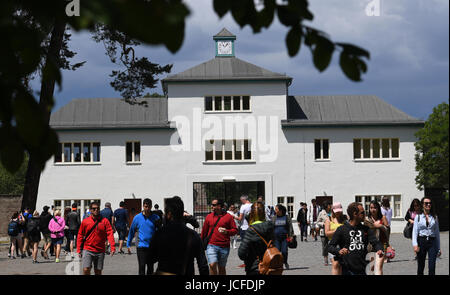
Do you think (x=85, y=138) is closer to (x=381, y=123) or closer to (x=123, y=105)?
(x=123, y=105)

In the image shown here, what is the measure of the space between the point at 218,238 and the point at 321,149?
2943 centimetres

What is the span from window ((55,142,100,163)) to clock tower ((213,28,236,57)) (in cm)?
946

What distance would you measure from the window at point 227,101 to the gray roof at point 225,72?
117 cm

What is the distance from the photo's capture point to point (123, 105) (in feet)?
140

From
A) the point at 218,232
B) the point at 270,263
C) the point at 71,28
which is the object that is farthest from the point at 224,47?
the point at 71,28

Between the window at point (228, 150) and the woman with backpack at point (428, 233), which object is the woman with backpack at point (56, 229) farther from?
the window at point (228, 150)

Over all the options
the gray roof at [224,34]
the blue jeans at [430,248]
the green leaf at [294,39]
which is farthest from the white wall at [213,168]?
the green leaf at [294,39]

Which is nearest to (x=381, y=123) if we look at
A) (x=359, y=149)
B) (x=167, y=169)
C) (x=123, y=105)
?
(x=359, y=149)

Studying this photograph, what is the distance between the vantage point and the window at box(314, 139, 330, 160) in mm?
40969

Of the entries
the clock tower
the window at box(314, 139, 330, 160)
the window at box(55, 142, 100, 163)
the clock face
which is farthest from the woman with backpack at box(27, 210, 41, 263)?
the clock face

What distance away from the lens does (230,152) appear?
4041 centimetres

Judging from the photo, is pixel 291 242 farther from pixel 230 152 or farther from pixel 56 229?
pixel 230 152
